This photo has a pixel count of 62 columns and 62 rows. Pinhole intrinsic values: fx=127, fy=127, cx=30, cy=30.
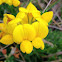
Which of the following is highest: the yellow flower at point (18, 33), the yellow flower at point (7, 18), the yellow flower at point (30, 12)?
the yellow flower at point (30, 12)

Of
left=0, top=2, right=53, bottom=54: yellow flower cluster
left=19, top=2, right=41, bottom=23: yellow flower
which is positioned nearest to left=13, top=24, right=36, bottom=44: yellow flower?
left=0, top=2, right=53, bottom=54: yellow flower cluster

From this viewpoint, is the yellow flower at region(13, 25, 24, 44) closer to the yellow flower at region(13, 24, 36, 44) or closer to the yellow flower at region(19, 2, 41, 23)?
the yellow flower at region(13, 24, 36, 44)

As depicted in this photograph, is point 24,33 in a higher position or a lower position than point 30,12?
lower

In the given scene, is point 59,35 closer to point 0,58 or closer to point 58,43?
point 58,43

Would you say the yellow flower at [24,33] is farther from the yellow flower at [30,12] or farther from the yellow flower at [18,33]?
the yellow flower at [30,12]

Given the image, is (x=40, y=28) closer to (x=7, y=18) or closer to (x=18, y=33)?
(x=18, y=33)

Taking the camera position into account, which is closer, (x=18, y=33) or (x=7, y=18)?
(x=18, y=33)

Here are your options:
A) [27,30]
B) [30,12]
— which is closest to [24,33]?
[27,30]

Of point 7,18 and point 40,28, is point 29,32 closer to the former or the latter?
point 40,28

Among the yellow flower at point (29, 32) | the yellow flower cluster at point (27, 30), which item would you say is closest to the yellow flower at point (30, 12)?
the yellow flower cluster at point (27, 30)

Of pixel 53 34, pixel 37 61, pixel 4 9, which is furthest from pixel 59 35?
→ pixel 4 9
